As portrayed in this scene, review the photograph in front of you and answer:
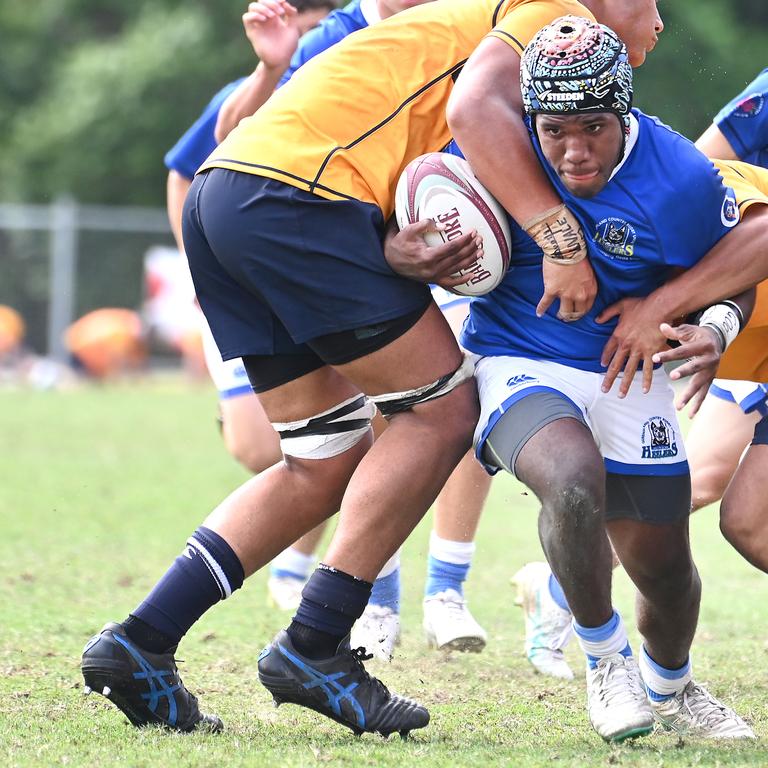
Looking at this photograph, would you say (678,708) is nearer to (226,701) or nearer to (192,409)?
(226,701)

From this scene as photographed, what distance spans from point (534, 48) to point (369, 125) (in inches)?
→ 18.9

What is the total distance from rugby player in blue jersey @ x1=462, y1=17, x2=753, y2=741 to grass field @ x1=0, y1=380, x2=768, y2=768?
28 centimetres

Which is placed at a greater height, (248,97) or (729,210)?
(729,210)

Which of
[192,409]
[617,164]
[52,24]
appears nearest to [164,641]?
[617,164]

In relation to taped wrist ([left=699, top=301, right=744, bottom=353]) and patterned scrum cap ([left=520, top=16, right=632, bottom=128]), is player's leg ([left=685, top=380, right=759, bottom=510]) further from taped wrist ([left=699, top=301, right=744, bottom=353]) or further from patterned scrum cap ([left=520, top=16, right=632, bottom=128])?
patterned scrum cap ([left=520, top=16, right=632, bottom=128])

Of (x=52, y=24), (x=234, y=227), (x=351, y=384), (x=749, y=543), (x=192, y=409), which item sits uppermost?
(x=234, y=227)

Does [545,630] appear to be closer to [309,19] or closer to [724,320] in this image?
[724,320]

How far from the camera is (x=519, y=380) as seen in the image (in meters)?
3.76

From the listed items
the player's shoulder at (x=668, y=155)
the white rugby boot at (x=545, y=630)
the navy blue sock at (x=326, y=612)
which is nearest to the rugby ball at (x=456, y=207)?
the player's shoulder at (x=668, y=155)

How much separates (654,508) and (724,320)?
552 millimetres

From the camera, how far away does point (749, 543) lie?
427 cm

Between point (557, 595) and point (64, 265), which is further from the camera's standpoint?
point (64, 265)

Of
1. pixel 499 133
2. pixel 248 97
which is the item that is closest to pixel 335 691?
pixel 499 133

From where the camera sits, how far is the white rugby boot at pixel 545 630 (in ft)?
15.9
